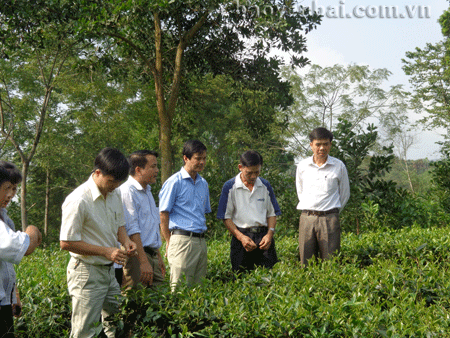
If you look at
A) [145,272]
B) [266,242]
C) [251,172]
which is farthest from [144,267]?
[251,172]

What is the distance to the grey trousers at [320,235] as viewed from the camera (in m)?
5.23

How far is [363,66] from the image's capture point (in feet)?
95.9

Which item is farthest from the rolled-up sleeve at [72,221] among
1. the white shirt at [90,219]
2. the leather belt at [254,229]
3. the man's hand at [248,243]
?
the leather belt at [254,229]

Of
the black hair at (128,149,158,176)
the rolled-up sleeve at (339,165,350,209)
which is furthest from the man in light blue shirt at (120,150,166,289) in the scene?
the rolled-up sleeve at (339,165,350,209)

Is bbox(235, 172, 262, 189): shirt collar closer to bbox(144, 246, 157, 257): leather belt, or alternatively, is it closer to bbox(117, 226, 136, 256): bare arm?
bbox(144, 246, 157, 257): leather belt

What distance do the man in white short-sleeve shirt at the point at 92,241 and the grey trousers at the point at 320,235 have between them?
8.69 ft

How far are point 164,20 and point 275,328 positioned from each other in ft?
35.9

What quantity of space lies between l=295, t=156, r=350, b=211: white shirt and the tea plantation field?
0.92m

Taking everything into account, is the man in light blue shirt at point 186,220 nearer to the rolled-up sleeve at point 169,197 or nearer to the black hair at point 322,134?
the rolled-up sleeve at point 169,197

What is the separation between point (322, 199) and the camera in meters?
5.29

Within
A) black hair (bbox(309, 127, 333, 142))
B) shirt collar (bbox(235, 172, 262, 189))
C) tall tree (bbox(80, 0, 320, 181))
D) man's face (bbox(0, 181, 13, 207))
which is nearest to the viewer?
man's face (bbox(0, 181, 13, 207))

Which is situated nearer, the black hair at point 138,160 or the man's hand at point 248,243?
the black hair at point 138,160

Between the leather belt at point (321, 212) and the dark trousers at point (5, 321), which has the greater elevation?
the leather belt at point (321, 212)

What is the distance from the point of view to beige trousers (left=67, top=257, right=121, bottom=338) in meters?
3.19
